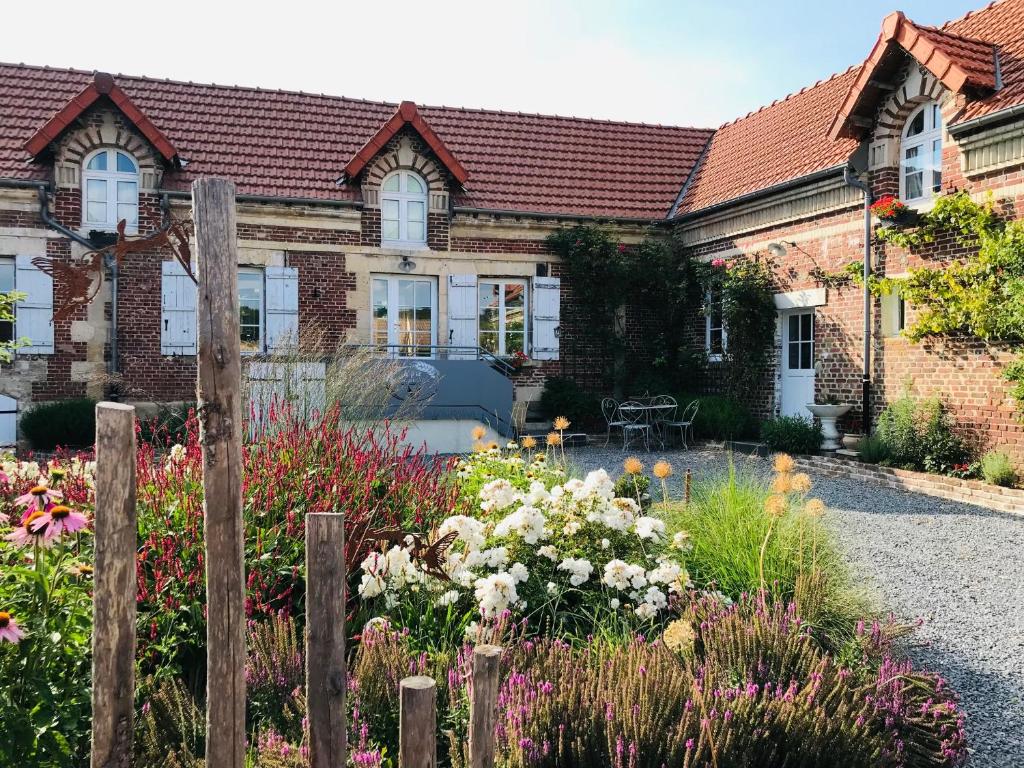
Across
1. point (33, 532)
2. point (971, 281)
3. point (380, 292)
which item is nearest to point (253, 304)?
point (380, 292)

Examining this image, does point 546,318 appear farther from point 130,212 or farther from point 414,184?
point 130,212

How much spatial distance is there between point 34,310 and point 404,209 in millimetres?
6068

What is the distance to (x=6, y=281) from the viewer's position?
13.2 metres

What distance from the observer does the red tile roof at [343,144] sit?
1416cm

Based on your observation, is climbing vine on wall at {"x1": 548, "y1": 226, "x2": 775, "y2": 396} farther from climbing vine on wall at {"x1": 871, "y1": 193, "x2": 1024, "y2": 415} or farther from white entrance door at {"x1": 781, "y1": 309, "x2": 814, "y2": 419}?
climbing vine on wall at {"x1": 871, "y1": 193, "x2": 1024, "y2": 415}

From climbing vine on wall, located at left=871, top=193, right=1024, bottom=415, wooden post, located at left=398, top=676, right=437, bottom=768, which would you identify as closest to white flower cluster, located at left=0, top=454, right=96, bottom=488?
wooden post, located at left=398, top=676, right=437, bottom=768

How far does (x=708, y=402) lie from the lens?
13.7m

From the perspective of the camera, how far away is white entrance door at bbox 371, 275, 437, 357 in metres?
14.5

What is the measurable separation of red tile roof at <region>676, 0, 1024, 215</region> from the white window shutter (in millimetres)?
7250

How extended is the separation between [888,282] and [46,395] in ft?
40.8

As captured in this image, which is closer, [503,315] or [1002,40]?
[1002,40]

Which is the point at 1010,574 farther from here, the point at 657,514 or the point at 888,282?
the point at 888,282

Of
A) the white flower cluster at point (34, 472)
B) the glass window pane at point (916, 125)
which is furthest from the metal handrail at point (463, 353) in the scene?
the white flower cluster at point (34, 472)

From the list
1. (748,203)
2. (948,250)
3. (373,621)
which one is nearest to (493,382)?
(748,203)
